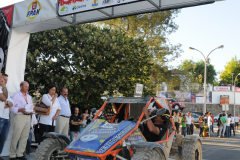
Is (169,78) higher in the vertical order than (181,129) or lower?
higher

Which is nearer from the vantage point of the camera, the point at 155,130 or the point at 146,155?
the point at 146,155

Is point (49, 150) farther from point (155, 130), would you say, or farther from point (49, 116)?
point (155, 130)

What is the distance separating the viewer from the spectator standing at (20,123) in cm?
672

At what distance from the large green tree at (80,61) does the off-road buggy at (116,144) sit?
23.1 feet

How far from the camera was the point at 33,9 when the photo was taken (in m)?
7.43

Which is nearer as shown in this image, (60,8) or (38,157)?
(38,157)

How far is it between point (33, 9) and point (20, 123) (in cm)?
313

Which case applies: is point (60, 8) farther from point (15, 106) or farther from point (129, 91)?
point (129, 91)

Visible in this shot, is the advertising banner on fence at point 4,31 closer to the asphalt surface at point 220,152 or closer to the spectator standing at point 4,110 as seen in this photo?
the spectator standing at point 4,110

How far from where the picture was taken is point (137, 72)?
1583 cm

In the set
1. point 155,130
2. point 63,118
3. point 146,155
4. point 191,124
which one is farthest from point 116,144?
point 191,124

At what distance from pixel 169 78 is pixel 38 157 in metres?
21.9

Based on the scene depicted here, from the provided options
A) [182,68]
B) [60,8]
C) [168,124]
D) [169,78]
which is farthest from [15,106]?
[182,68]

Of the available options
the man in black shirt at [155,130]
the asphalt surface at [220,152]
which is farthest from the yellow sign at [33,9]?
the man in black shirt at [155,130]
